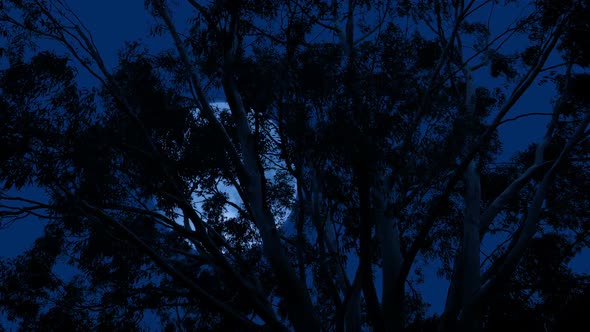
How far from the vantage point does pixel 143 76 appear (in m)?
7.85

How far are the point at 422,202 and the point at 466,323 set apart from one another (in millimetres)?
2579

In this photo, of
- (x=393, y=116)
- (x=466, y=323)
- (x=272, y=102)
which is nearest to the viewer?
(x=466, y=323)

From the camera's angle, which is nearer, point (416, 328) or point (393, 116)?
point (393, 116)

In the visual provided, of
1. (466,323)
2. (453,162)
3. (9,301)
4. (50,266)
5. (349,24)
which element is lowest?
(466,323)

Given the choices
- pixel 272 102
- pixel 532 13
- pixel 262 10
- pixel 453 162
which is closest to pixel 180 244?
pixel 272 102

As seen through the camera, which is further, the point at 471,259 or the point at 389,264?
the point at 389,264

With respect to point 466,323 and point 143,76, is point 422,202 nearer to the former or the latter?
point 466,323

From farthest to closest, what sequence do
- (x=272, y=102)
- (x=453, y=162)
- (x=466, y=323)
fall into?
(x=453, y=162) → (x=272, y=102) → (x=466, y=323)

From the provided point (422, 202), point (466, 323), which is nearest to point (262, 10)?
point (422, 202)

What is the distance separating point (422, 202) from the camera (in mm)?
7734

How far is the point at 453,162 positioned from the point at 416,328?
Result: 320 cm

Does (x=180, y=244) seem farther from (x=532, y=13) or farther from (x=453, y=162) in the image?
(x=532, y=13)

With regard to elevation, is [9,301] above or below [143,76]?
below

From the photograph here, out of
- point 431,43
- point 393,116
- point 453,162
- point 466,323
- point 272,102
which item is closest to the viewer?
point 466,323
